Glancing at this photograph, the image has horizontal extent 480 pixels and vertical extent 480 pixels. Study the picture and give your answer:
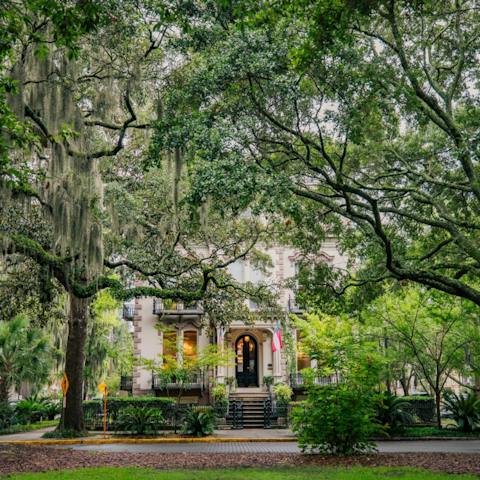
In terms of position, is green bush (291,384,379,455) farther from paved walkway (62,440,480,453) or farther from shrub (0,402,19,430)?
shrub (0,402,19,430)

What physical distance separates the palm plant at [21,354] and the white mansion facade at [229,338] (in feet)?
15.3

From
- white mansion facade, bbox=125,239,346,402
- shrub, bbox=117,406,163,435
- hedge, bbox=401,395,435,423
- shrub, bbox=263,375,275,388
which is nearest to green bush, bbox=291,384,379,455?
shrub, bbox=117,406,163,435

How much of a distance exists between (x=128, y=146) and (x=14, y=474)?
489 inches

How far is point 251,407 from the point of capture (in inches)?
1050

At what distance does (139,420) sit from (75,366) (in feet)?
9.96

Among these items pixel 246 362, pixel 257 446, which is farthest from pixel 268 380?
pixel 257 446

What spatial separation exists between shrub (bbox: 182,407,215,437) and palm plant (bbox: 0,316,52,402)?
9.94 m

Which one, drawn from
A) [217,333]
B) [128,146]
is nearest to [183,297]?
[128,146]

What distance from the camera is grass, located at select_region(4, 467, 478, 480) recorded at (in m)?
9.40

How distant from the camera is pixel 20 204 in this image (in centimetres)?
1536

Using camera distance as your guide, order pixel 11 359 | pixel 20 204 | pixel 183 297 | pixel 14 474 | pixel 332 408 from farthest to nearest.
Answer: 1. pixel 11 359
2. pixel 183 297
3. pixel 20 204
4. pixel 332 408
5. pixel 14 474

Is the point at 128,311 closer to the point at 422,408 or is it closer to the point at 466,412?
the point at 422,408

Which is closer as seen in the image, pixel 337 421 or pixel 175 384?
pixel 337 421

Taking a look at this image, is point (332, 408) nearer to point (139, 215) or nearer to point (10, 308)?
point (139, 215)
